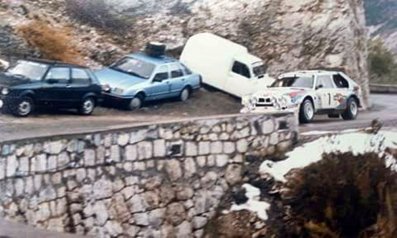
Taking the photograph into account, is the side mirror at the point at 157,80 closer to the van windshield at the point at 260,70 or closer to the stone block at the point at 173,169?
the stone block at the point at 173,169

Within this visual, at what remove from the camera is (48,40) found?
6.22m

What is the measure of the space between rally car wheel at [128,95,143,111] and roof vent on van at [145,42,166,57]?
1.24 ft

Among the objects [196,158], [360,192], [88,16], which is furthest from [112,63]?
[360,192]

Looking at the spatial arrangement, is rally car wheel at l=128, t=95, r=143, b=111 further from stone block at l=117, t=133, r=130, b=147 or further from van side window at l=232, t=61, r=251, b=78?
van side window at l=232, t=61, r=251, b=78

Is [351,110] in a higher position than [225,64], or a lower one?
lower

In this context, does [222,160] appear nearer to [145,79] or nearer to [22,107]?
[145,79]

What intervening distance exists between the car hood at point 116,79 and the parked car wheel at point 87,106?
4.9 inches

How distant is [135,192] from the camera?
6047 millimetres

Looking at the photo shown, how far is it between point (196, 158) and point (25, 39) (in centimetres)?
120

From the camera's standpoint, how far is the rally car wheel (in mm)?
6074

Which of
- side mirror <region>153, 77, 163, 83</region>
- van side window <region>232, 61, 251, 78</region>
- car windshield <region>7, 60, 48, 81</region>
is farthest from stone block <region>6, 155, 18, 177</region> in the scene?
van side window <region>232, 61, 251, 78</region>

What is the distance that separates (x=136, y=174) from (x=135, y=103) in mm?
400

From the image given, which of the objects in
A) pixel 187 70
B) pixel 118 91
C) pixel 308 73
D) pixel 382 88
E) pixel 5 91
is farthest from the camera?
pixel 382 88

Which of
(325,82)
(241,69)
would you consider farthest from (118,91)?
(325,82)
